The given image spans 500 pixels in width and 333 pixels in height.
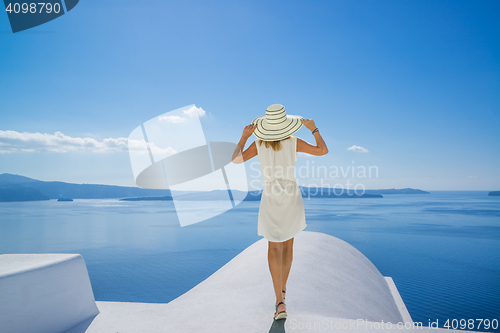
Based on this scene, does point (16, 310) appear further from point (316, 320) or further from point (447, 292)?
point (447, 292)

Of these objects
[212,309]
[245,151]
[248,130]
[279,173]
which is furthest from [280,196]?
[212,309]

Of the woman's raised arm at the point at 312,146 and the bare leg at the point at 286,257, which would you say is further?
the bare leg at the point at 286,257

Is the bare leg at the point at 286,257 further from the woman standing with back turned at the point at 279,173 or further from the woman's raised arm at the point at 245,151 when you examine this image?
the woman's raised arm at the point at 245,151

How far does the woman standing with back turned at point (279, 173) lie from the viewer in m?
2.34

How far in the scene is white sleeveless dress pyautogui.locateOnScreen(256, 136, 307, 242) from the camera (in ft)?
7.70

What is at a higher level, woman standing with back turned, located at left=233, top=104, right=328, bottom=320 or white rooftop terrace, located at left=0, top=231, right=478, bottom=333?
woman standing with back turned, located at left=233, top=104, right=328, bottom=320

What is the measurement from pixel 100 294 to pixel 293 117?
70.0ft

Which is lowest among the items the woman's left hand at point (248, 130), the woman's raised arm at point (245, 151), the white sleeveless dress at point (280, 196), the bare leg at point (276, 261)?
the bare leg at point (276, 261)

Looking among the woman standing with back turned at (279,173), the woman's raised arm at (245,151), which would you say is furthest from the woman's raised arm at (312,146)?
the woman's raised arm at (245,151)

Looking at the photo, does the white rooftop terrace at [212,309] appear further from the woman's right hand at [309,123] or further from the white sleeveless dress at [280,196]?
the woman's right hand at [309,123]

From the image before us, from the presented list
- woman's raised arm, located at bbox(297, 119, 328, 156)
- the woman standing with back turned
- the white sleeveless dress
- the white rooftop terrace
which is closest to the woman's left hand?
the woman standing with back turned

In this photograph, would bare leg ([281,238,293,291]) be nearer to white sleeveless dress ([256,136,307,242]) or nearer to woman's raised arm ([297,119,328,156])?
white sleeveless dress ([256,136,307,242])

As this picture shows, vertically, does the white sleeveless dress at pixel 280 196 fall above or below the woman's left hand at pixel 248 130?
below

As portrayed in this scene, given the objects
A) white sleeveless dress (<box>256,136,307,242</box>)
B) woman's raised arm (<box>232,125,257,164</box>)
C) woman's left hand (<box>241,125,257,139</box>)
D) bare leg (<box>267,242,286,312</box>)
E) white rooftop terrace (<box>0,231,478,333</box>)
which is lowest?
white rooftop terrace (<box>0,231,478,333</box>)
